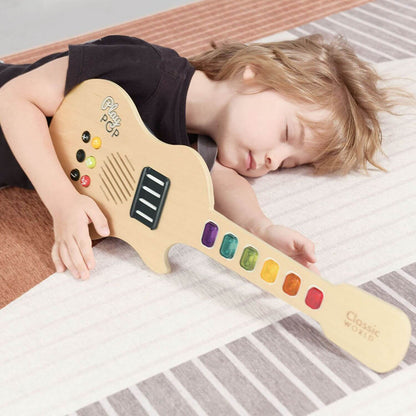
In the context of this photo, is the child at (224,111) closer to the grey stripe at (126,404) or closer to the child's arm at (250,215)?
the child's arm at (250,215)

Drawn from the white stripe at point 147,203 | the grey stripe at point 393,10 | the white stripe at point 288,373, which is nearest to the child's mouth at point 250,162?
the white stripe at point 147,203

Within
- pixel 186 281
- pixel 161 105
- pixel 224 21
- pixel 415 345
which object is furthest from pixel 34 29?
pixel 415 345

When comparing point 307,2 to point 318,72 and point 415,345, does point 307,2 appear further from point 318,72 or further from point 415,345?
point 415,345

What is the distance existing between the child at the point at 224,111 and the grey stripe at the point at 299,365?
0.16 metres

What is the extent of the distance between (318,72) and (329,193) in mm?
186

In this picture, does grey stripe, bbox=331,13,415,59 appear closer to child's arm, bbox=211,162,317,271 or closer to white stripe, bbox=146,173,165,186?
child's arm, bbox=211,162,317,271

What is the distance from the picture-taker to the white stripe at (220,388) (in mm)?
708

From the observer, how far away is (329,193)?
1030 millimetres

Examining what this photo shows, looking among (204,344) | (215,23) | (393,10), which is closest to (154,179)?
(204,344)

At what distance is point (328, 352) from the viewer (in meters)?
0.76

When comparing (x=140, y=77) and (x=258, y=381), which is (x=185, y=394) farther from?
(x=140, y=77)

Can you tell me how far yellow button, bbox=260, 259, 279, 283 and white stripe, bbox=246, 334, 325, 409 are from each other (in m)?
0.07

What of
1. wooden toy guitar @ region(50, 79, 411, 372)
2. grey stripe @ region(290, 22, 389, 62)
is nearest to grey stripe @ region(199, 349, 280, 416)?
wooden toy guitar @ region(50, 79, 411, 372)

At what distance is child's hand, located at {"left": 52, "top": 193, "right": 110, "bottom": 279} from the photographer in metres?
0.88
